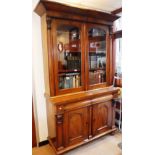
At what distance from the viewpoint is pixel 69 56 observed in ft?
7.68

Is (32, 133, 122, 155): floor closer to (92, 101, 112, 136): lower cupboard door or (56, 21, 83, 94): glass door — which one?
(92, 101, 112, 136): lower cupboard door

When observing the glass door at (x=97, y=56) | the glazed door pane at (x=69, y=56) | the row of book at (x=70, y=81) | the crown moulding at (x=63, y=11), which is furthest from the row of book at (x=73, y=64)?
the crown moulding at (x=63, y=11)

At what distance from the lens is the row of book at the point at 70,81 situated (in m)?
2.27

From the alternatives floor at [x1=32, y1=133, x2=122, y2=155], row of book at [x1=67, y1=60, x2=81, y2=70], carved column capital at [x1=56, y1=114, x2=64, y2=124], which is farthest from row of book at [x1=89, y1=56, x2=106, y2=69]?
floor at [x1=32, y1=133, x2=122, y2=155]

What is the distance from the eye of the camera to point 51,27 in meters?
2.03

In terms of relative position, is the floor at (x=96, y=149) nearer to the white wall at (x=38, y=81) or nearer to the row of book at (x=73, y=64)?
the white wall at (x=38, y=81)

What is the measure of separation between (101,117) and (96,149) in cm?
51

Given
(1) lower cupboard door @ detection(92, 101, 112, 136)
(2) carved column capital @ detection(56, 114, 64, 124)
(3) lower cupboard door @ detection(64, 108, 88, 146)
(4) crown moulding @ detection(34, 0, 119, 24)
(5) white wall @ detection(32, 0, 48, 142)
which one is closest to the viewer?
(4) crown moulding @ detection(34, 0, 119, 24)

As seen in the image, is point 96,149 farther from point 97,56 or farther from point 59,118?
point 97,56

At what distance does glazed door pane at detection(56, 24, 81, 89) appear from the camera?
2211 mm

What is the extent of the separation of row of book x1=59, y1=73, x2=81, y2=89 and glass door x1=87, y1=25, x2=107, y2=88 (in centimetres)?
23
